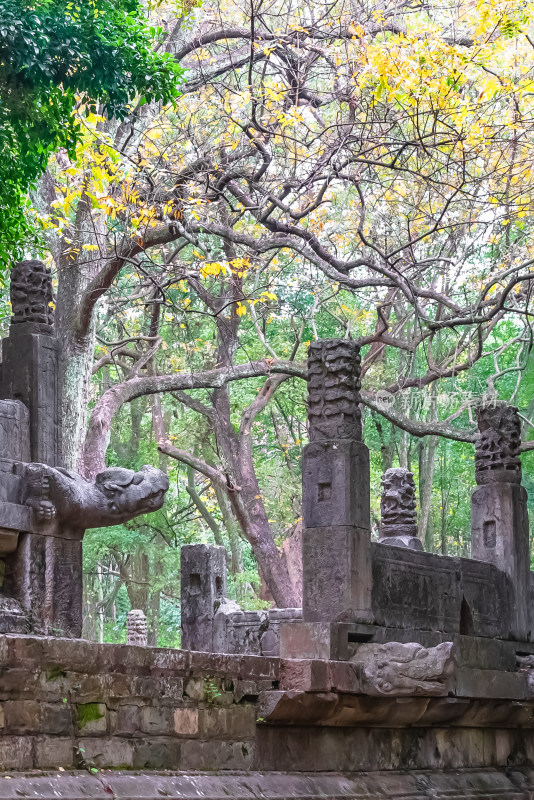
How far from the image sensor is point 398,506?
1139 centimetres

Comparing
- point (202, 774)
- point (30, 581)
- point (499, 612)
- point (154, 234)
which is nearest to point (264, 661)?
point (202, 774)

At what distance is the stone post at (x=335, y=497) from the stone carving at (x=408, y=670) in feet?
1.13

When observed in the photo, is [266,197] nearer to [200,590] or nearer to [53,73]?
[53,73]

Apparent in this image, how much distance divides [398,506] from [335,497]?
373 cm

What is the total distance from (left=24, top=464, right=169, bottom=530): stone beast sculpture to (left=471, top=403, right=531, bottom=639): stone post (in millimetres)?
3356

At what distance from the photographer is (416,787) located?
27.1 feet

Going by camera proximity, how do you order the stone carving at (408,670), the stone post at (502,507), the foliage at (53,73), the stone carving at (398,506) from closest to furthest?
the stone carving at (408,670), the foliage at (53,73), the stone post at (502,507), the stone carving at (398,506)

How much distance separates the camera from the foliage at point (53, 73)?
31.4 feet

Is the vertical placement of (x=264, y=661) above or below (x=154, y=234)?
below

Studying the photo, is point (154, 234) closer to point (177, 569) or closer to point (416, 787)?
point (416, 787)

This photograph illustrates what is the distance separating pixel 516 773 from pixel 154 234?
7340 mm

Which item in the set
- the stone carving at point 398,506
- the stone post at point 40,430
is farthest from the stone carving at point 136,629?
the stone post at point 40,430

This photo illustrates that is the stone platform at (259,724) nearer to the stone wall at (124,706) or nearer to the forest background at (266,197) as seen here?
the stone wall at (124,706)

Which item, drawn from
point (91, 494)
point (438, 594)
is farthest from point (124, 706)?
point (438, 594)
